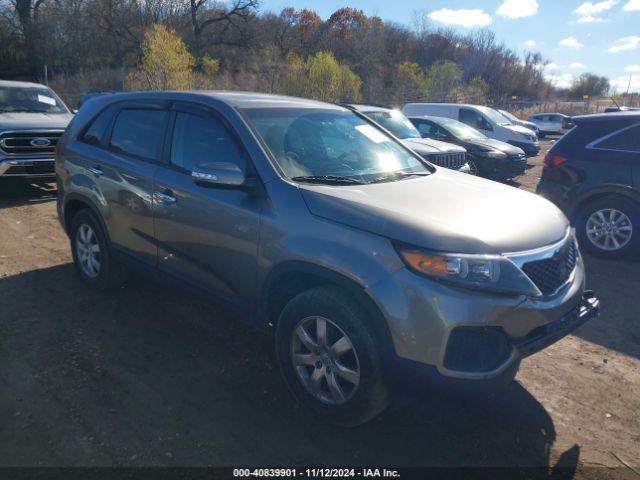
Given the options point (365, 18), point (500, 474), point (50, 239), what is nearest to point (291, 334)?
point (500, 474)

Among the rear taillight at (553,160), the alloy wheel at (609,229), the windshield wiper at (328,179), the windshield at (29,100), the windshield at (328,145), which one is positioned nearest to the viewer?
the windshield wiper at (328,179)

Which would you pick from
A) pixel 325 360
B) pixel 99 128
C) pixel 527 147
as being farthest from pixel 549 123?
pixel 325 360

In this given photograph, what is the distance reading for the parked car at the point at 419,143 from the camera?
8.66 metres

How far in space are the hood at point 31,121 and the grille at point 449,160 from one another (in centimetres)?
637

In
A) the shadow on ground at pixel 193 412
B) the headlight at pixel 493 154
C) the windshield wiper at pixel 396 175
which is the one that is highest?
the windshield wiper at pixel 396 175

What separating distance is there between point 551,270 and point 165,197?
8.62 feet

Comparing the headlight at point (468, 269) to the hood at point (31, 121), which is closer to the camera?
the headlight at point (468, 269)

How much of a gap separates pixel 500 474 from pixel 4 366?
10.6 feet

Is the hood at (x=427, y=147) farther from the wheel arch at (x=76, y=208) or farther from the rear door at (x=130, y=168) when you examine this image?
the wheel arch at (x=76, y=208)


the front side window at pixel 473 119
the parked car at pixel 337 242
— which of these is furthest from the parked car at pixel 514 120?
the parked car at pixel 337 242

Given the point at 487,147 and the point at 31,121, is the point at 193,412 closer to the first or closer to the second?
the point at 31,121

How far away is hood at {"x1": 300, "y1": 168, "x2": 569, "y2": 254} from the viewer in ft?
8.44

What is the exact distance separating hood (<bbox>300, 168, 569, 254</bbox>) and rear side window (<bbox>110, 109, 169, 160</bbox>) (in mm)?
1540

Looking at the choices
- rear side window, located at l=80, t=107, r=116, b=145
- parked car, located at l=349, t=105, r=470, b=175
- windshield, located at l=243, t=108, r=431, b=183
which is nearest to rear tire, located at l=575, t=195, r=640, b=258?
parked car, located at l=349, t=105, r=470, b=175
